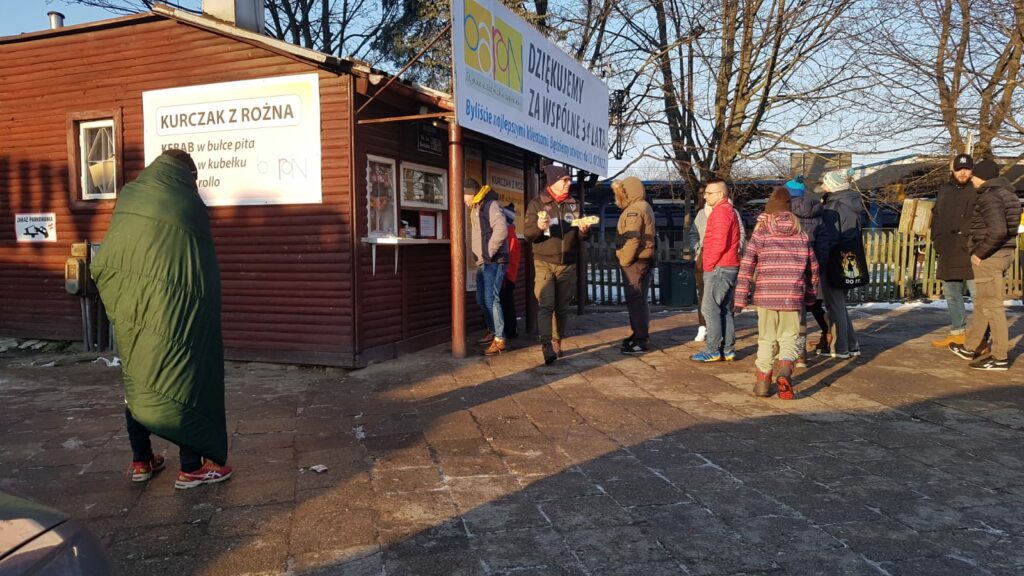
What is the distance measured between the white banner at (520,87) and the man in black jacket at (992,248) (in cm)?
461

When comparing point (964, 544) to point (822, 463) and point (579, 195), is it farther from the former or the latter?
point (579, 195)

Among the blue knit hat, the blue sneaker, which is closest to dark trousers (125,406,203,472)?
the blue sneaker

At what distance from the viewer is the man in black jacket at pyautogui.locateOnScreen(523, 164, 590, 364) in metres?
7.19

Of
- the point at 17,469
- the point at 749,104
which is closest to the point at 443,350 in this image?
the point at 17,469

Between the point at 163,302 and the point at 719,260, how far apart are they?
523 cm

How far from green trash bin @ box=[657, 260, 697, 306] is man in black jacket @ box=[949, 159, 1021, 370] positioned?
22.8 ft

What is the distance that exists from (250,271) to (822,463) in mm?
5914

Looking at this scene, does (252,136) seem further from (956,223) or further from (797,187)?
(956,223)

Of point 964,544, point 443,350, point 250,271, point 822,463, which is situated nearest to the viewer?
point 964,544

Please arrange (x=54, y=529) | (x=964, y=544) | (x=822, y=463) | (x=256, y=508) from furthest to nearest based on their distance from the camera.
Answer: (x=822, y=463), (x=256, y=508), (x=964, y=544), (x=54, y=529)

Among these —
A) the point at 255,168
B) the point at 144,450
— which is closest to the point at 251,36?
the point at 255,168

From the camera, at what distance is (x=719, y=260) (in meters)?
7.13

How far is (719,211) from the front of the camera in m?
7.12

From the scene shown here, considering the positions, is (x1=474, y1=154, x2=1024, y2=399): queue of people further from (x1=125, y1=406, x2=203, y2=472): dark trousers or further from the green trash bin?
the green trash bin
